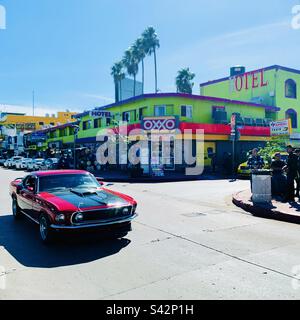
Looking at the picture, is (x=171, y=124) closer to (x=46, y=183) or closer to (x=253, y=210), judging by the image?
(x=253, y=210)

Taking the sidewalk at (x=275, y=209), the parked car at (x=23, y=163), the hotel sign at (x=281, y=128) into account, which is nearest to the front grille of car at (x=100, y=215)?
the sidewalk at (x=275, y=209)

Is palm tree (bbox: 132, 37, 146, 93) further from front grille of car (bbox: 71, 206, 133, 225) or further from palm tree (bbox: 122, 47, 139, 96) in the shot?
front grille of car (bbox: 71, 206, 133, 225)

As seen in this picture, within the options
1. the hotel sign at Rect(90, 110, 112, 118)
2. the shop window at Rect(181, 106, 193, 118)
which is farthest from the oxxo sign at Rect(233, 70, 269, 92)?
the hotel sign at Rect(90, 110, 112, 118)

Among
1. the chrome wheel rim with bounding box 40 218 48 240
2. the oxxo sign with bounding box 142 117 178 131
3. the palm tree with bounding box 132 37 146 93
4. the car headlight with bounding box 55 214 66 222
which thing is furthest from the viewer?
the palm tree with bounding box 132 37 146 93

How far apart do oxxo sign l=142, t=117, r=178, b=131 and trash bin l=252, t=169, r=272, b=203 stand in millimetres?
15207

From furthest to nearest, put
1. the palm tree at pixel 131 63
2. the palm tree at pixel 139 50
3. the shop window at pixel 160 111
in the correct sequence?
1. the palm tree at pixel 131 63
2. the palm tree at pixel 139 50
3. the shop window at pixel 160 111

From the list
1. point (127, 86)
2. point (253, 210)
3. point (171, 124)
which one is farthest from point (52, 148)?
point (253, 210)

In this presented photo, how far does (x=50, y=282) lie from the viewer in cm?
429

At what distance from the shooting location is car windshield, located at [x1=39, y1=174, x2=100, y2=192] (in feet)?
23.0

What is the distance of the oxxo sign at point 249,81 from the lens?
1451 inches

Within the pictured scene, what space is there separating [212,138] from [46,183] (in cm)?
2185

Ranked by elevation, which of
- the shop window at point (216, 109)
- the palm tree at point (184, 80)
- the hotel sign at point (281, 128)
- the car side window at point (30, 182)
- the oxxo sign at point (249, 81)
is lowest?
the car side window at point (30, 182)

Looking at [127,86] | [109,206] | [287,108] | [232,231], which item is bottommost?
[232,231]

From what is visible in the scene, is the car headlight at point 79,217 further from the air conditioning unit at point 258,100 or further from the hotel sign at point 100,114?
the air conditioning unit at point 258,100
